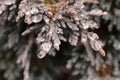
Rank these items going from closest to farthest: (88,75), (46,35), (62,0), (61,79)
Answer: (46,35) → (62,0) → (88,75) → (61,79)

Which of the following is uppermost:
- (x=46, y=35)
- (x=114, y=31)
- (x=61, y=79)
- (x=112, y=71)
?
(x=46, y=35)

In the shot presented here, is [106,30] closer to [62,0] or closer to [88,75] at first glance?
[88,75]

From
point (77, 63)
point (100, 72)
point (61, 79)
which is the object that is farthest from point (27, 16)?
point (61, 79)

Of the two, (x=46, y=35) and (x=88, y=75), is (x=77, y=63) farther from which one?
(x=46, y=35)

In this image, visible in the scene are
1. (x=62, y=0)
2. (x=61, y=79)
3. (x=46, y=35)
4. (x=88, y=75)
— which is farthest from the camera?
(x=61, y=79)

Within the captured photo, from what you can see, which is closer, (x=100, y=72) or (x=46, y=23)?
(x=46, y=23)

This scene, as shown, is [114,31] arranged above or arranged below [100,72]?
above
